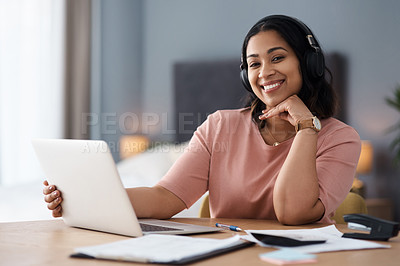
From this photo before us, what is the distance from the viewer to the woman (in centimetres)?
139

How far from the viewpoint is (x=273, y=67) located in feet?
5.24

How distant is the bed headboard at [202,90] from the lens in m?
3.74

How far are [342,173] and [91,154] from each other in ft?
2.50

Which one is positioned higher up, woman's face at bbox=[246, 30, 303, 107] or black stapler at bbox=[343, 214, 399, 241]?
woman's face at bbox=[246, 30, 303, 107]

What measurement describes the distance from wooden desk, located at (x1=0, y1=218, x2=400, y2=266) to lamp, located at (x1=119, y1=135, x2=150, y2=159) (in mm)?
2904

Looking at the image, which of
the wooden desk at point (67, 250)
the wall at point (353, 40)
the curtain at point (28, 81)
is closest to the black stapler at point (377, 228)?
the wooden desk at point (67, 250)

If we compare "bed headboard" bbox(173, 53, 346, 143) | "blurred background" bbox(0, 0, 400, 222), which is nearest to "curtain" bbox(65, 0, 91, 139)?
"blurred background" bbox(0, 0, 400, 222)

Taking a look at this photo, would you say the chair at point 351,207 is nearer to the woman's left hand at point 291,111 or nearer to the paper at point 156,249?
the woman's left hand at point 291,111

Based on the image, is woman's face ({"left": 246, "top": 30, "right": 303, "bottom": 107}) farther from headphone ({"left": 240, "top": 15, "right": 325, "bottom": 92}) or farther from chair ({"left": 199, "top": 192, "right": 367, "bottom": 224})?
chair ({"left": 199, "top": 192, "right": 367, "bottom": 224})

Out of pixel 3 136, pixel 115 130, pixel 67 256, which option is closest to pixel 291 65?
pixel 67 256

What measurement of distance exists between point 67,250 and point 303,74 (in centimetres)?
101

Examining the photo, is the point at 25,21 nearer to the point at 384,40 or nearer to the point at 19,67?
the point at 19,67

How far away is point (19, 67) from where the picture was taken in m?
3.63

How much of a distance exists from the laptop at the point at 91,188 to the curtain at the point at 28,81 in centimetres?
261
